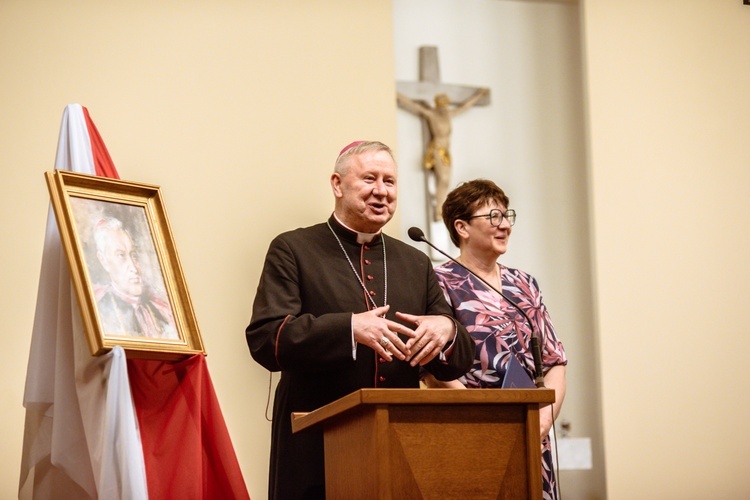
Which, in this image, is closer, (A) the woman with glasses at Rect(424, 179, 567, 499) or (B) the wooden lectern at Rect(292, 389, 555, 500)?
(B) the wooden lectern at Rect(292, 389, 555, 500)

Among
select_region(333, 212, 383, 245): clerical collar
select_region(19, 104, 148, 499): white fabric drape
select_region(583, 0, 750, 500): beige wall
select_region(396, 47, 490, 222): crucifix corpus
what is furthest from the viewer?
select_region(396, 47, 490, 222): crucifix corpus

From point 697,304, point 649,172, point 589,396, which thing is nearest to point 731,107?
point 649,172

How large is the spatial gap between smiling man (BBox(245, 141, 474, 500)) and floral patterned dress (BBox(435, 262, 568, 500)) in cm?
26

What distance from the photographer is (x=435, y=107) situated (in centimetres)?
645

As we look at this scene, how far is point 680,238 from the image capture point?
6023 millimetres

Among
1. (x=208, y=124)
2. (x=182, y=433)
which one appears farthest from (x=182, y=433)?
(x=208, y=124)

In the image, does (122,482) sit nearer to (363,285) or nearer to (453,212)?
(363,285)

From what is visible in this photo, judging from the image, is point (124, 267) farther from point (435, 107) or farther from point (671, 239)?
point (671, 239)

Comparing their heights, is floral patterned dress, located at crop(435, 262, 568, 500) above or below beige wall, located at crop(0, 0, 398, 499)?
below

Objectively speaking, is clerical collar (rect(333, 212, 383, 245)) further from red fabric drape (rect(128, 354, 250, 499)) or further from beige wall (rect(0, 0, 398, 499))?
beige wall (rect(0, 0, 398, 499))

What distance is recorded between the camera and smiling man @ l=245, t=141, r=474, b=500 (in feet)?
10.3

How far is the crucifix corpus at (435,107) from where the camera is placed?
6.31 metres

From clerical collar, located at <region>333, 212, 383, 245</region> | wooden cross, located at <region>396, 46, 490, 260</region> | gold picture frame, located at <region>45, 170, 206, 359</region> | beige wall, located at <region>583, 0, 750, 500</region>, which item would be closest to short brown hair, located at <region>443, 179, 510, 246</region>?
clerical collar, located at <region>333, 212, 383, 245</region>

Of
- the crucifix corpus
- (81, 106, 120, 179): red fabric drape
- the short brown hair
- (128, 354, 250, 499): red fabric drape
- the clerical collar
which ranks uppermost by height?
the crucifix corpus
